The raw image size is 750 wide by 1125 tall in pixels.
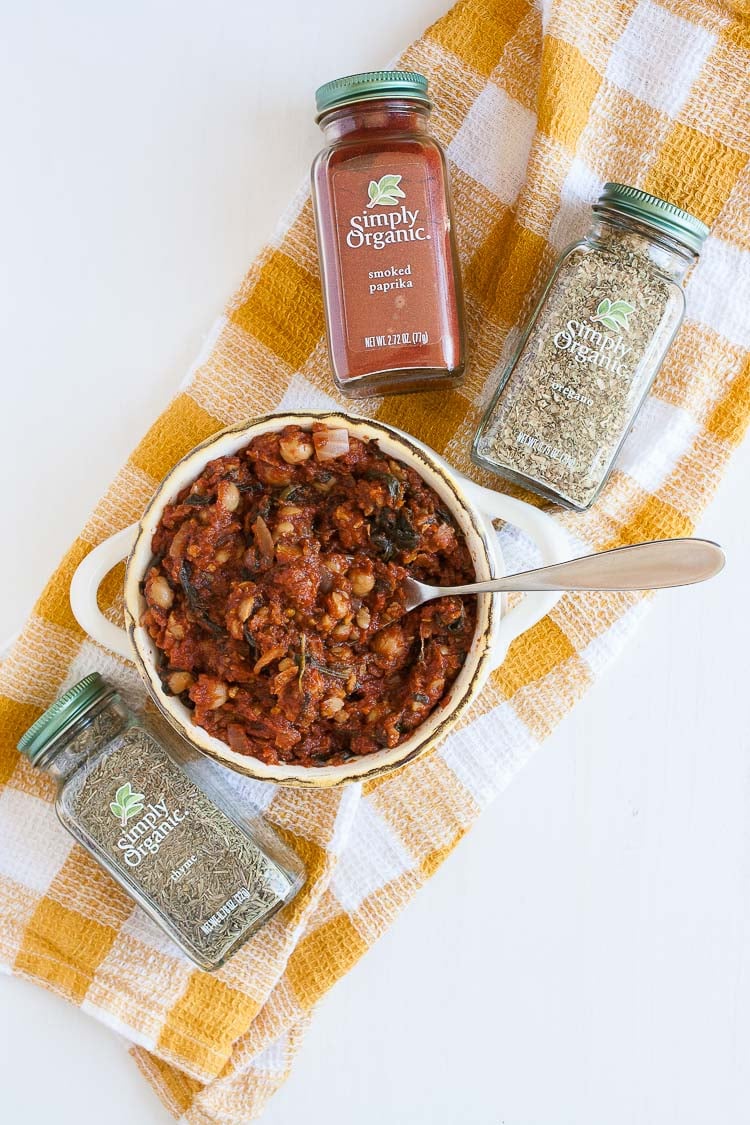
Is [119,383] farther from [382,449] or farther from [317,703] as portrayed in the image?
[317,703]

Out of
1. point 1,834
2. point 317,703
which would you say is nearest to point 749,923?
point 317,703

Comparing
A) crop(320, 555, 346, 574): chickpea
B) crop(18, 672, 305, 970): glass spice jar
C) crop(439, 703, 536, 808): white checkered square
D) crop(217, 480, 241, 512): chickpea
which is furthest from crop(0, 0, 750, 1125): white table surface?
crop(320, 555, 346, 574): chickpea

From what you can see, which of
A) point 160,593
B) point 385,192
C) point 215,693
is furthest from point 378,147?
point 215,693

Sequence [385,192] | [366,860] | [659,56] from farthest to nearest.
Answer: [366,860]
[659,56]
[385,192]

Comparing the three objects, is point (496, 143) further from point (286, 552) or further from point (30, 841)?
point (30, 841)

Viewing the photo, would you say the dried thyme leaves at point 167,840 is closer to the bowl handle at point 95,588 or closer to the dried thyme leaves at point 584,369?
the bowl handle at point 95,588

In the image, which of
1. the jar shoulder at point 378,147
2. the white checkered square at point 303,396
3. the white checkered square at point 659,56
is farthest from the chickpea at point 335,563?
the white checkered square at point 659,56

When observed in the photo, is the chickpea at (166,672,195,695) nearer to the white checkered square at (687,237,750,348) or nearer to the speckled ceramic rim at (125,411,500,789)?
the speckled ceramic rim at (125,411,500,789)
